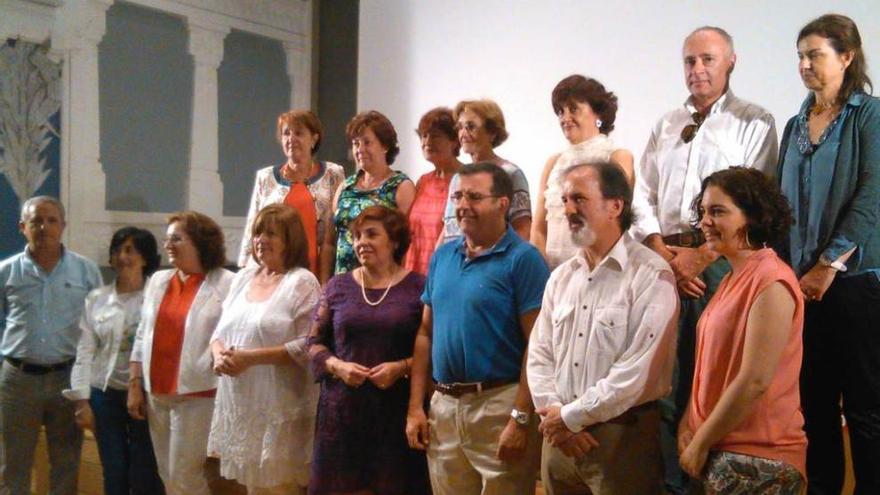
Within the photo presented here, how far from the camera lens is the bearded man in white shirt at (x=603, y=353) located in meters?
2.00

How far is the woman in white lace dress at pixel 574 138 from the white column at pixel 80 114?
3.05 meters

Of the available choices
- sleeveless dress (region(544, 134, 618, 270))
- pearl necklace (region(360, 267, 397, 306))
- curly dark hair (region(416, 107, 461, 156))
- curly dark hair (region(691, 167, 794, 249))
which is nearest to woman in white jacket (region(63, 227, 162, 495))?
pearl necklace (region(360, 267, 397, 306))

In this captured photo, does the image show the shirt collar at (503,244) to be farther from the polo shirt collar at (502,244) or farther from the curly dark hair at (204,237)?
the curly dark hair at (204,237)

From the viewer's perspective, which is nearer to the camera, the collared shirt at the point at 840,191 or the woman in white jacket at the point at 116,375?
the collared shirt at the point at 840,191

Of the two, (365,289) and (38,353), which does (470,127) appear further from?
(38,353)

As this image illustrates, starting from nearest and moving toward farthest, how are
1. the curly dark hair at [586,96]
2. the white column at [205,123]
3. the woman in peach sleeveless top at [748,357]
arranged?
the woman in peach sleeveless top at [748,357] → the curly dark hair at [586,96] → the white column at [205,123]

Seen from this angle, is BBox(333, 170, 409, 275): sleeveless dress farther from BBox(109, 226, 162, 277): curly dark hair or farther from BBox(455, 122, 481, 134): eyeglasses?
BBox(109, 226, 162, 277): curly dark hair

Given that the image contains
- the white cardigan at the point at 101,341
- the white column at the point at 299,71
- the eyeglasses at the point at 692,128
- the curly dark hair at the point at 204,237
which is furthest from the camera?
the white column at the point at 299,71

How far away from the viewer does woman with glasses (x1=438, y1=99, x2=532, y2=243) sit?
2.83 metres

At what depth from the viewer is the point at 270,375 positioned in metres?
2.84

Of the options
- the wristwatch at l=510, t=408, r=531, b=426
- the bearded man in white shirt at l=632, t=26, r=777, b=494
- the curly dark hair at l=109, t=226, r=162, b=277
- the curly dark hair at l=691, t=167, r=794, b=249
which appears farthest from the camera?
the curly dark hair at l=109, t=226, r=162, b=277

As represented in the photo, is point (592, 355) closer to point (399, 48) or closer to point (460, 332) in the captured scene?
point (460, 332)

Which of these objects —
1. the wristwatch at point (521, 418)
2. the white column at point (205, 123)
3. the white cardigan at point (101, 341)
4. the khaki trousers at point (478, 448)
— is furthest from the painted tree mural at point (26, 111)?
the wristwatch at point (521, 418)

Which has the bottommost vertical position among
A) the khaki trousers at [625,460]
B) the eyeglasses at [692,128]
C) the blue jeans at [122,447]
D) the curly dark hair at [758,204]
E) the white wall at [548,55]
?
the blue jeans at [122,447]
